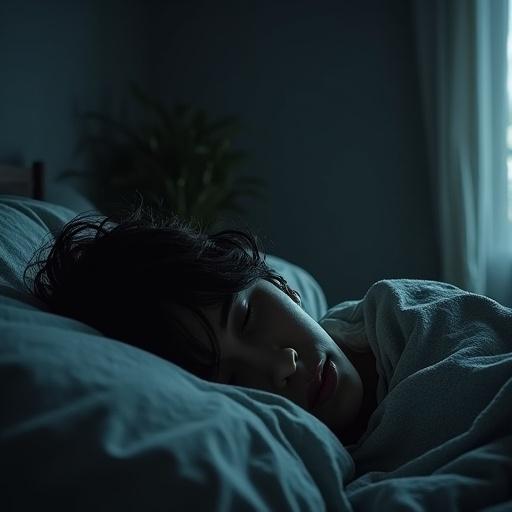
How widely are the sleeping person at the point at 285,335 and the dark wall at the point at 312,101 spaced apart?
2.14 metres

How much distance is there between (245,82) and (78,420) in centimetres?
300

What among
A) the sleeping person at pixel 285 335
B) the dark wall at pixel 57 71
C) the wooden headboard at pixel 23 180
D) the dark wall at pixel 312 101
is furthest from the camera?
the dark wall at pixel 312 101

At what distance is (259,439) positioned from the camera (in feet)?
1.66

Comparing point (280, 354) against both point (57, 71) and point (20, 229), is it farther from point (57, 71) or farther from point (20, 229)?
point (57, 71)

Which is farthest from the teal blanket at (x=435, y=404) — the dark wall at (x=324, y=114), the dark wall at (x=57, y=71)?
the dark wall at (x=324, y=114)

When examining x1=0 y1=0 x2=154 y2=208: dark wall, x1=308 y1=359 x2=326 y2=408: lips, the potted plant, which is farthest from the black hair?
the potted plant

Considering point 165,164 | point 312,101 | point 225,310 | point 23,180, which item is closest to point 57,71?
point 165,164

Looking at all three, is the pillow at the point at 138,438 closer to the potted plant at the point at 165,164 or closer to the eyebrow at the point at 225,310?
the eyebrow at the point at 225,310

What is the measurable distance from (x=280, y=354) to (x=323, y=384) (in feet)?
0.23

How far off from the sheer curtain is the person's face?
82.9 inches

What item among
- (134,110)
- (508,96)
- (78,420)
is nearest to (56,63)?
(134,110)

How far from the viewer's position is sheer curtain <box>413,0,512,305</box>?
268 centimetres

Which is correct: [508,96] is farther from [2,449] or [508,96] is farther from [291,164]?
[2,449]

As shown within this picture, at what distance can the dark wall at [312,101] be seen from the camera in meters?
3.03
